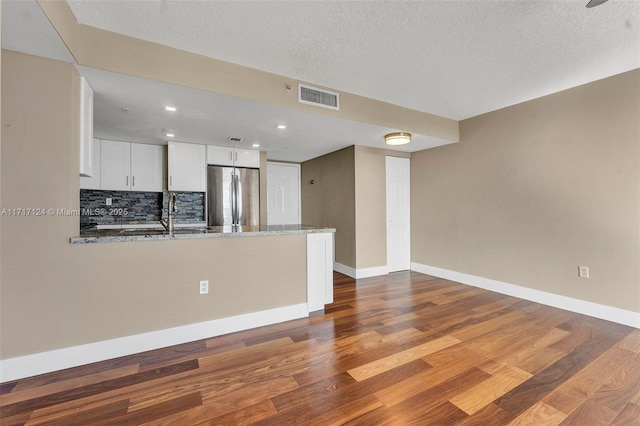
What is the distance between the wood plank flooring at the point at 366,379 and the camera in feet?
4.98

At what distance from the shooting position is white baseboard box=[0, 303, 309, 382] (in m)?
1.85

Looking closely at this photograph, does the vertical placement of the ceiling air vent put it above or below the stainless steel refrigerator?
above

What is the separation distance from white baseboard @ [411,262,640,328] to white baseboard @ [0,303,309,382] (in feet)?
8.98

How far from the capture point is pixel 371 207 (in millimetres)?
4559

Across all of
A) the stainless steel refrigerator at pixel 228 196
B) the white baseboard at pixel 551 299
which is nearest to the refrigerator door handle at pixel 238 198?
the stainless steel refrigerator at pixel 228 196

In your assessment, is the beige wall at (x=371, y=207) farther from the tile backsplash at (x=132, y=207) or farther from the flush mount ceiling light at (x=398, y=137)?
the tile backsplash at (x=132, y=207)

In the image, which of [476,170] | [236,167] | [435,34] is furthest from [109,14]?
[476,170]

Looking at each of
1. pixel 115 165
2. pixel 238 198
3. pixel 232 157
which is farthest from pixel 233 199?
pixel 115 165

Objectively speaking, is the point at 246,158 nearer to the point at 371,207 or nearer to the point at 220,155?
the point at 220,155

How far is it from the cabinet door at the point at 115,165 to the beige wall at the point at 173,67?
8.02 ft

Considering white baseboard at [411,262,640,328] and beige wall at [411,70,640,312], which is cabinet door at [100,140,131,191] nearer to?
beige wall at [411,70,640,312]

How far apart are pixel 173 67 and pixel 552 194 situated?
168 inches

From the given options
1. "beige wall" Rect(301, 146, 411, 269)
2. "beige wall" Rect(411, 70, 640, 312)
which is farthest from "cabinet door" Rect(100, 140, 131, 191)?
"beige wall" Rect(411, 70, 640, 312)

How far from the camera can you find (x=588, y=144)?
2910 mm
